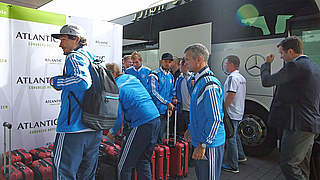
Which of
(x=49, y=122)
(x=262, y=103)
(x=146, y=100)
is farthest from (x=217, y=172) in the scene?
(x=262, y=103)

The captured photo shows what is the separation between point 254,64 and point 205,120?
3.29 meters

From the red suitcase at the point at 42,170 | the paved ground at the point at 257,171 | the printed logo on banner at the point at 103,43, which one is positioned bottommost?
the paved ground at the point at 257,171

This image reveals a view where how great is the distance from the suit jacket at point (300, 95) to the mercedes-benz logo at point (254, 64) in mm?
2174

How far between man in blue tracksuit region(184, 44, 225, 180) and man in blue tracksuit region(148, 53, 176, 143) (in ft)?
7.21

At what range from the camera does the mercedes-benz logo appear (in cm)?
501

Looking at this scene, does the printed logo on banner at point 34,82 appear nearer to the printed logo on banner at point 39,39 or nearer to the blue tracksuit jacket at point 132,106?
the printed logo on banner at point 39,39

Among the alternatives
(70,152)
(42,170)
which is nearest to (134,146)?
(70,152)

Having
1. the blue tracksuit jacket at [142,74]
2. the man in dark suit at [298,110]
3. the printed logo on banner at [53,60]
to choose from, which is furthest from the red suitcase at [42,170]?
the blue tracksuit jacket at [142,74]

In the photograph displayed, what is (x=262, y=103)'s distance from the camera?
506 centimetres

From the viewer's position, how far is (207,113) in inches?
88.1

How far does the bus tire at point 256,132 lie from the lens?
4996 millimetres

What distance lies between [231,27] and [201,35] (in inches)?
29.4

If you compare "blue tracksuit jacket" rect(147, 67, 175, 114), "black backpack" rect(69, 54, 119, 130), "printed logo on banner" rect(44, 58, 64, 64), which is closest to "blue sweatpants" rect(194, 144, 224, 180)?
"black backpack" rect(69, 54, 119, 130)

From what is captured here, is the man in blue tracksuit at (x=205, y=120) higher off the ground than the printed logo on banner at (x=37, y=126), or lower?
higher
